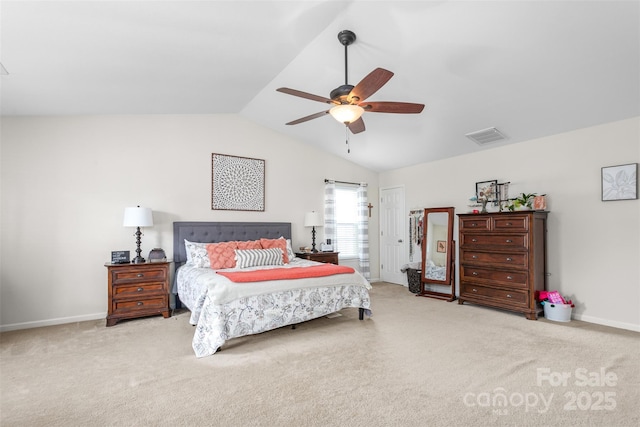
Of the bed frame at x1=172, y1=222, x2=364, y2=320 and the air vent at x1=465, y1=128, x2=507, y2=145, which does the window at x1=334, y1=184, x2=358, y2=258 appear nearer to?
the bed frame at x1=172, y1=222, x2=364, y2=320

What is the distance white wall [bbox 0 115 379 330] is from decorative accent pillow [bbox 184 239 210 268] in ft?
1.29

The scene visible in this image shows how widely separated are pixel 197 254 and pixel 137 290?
0.83 metres

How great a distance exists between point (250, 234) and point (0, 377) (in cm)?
323

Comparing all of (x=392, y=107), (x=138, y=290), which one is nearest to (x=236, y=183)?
(x=138, y=290)

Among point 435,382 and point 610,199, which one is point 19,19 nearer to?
point 435,382

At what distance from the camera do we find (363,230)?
6500mm

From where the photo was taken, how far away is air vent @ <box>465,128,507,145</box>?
4.44 m

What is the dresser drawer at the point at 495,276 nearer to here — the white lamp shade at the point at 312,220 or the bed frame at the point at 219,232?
the bed frame at the point at 219,232

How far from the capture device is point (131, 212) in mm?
4082

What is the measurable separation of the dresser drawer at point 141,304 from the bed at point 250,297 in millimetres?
265

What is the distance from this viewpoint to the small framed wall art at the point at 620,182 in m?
3.63

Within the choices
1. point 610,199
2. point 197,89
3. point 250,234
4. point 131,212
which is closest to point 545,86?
point 610,199

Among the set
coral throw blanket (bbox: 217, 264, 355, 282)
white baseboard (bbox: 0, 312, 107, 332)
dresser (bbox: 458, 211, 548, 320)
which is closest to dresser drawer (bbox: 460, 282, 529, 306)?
dresser (bbox: 458, 211, 548, 320)

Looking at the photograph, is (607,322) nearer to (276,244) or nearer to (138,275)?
(276,244)
